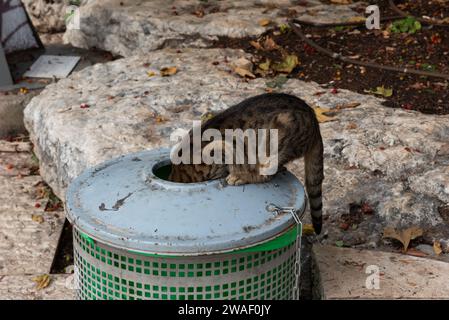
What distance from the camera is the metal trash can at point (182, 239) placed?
112 inches

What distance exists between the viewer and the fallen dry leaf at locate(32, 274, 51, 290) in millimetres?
4573

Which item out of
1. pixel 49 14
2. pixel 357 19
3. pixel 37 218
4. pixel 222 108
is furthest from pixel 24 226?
pixel 49 14

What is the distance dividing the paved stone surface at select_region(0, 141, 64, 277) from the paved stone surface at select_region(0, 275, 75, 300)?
0.11 meters

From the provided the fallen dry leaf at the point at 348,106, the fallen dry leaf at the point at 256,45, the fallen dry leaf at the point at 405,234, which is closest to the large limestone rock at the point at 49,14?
the fallen dry leaf at the point at 256,45

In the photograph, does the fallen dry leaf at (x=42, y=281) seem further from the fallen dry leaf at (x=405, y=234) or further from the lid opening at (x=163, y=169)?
the fallen dry leaf at (x=405, y=234)

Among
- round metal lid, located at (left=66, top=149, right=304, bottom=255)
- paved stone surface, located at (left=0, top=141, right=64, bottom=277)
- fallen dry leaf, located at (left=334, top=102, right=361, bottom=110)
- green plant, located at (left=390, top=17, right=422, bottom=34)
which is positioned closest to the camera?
round metal lid, located at (left=66, top=149, right=304, bottom=255)

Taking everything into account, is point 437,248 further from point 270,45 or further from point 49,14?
point 49,14

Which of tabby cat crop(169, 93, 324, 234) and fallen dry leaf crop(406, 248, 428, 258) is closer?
tabby cat crop(169, 93, 324, 234)

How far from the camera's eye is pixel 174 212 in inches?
117

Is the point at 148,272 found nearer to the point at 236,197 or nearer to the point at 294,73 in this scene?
the point at 236,197

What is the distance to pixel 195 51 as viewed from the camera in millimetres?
7121

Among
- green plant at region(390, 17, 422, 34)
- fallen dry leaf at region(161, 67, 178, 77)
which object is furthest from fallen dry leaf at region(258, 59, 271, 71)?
green plant at region(390, 17, 422, 34)

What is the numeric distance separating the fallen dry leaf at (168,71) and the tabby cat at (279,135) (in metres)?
2.62

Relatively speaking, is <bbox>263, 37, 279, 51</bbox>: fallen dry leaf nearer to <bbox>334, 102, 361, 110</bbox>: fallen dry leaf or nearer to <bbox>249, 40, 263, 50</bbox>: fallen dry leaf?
<bbox>249, 40, 263, 50</bbox>: fallen dry leaf
